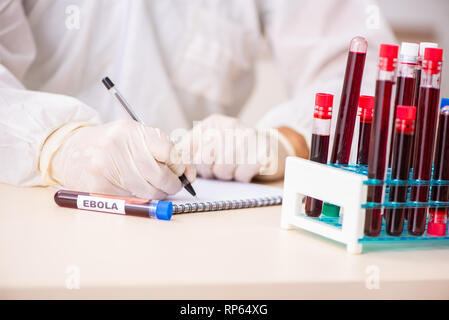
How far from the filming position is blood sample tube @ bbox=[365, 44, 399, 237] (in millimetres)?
562

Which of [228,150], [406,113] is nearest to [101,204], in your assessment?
[228,150]

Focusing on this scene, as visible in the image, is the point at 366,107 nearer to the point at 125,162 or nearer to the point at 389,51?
the point at 389,51

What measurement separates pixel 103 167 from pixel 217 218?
6.9 inches

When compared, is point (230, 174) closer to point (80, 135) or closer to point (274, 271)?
point (80, 135)

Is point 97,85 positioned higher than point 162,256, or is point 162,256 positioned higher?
point 97,85

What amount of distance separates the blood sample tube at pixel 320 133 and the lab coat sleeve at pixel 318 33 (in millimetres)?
629

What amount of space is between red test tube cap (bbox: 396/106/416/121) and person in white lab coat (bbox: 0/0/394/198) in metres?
0.32

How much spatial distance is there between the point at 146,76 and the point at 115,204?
0.60 meters

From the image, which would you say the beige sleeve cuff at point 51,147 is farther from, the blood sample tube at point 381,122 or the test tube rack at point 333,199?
the blood sample tube at point 381,122
